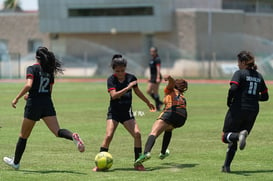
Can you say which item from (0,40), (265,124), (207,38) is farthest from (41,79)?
(0,40)

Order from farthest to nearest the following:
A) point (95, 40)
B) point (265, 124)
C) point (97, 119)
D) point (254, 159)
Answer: point (95, 40) < point (97, 119) < point (265, 124) < point (254, 159)

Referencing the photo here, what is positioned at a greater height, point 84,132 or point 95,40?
point 84,132

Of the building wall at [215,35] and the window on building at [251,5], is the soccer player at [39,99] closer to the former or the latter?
the building wall at [215,35]

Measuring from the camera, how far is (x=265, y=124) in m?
19.1

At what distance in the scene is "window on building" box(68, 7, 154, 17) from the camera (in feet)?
209

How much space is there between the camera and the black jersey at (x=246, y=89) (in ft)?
37.3

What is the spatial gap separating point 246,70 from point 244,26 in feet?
178

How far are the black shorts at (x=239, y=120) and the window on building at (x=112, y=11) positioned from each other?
52.3 metres

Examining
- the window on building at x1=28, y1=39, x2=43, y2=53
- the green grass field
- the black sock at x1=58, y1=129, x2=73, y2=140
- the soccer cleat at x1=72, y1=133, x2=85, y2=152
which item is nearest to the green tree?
the window on building at x1=28, y1=39, x2=43, y2=53

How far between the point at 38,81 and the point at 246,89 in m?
3.39

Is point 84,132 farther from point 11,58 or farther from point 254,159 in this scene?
point 11,58

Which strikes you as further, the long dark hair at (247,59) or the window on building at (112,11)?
the window on building at (112,11)

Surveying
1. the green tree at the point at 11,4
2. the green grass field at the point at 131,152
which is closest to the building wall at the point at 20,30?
the green tree at the point at 11,4

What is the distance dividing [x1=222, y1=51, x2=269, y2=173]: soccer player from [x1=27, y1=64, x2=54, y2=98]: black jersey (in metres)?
3.00
